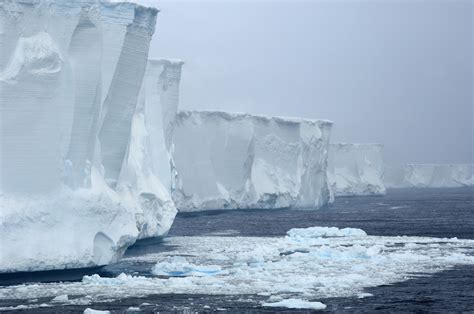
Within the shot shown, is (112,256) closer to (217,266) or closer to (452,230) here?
(217,266)

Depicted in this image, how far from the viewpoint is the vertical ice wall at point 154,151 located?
2128 cm

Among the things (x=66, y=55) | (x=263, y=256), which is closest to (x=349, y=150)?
(x=263, y=256)

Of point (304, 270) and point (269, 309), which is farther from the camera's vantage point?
point (304, 270)

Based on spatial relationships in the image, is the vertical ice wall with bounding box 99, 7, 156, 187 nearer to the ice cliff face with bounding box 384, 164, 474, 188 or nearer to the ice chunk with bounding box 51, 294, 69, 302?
the ice chunk with bounding box 51, 294, 69, 302

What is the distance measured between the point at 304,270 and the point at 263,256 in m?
2.50

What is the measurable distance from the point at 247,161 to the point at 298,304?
23576 mm

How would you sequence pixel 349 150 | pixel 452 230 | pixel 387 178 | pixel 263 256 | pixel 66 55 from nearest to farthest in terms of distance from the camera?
1. pixel 66 55
2. pixel 263 256
3. pixel 452 230
4. pixel 349 150
5. pixel 387 178

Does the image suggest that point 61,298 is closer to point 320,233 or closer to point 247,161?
point 320,233

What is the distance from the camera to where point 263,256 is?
1806 cm

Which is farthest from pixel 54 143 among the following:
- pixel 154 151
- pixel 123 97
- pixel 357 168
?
pixel 357 168

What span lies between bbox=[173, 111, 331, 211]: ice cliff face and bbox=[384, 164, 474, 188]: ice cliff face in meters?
37.6

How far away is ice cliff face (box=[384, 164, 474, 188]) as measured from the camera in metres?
78.2

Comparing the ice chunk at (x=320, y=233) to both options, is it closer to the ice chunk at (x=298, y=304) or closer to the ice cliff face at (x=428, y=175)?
the ice chunk at (x=298, y=304)

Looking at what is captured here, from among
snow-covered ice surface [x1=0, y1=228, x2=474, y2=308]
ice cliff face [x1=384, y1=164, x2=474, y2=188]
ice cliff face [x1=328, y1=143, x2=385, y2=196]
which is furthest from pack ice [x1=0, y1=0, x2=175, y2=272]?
ice cliff face [x1=384, y1=164, x2=474, y2=188]
